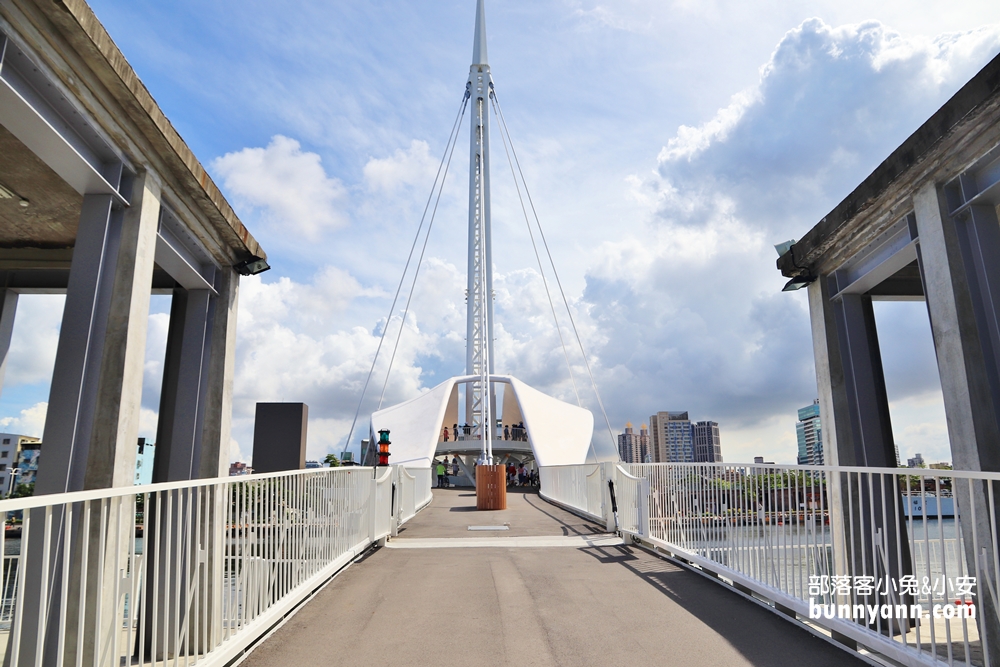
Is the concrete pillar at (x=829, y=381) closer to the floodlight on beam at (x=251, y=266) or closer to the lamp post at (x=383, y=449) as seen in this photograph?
the floodlight on beam at (x=251, y=266)

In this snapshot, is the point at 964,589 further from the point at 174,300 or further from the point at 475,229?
the point at 475,229

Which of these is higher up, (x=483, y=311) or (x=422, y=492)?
(x=483, y=311)

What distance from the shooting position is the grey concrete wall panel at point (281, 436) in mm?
14903

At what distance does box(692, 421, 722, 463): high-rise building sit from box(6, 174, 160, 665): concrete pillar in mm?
78140

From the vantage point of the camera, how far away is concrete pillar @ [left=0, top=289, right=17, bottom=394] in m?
6.46

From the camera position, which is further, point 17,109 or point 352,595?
point 352,595

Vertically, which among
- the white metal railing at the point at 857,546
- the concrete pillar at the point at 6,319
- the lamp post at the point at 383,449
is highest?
the concrete pillar at the point at 6,319

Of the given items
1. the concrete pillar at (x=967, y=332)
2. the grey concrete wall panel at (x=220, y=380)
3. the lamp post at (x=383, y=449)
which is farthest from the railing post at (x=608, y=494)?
the grey concrete wall panel at (x=220, y=380)

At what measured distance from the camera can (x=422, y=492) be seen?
16891 millimetres

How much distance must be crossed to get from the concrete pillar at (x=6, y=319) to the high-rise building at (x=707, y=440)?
76539mm

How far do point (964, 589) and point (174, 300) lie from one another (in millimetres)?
5762

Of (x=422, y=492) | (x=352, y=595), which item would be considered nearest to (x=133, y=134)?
(x=352, y=595)

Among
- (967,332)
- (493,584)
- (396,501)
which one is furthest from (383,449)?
(967,332)

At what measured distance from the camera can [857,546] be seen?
18.9 ft
